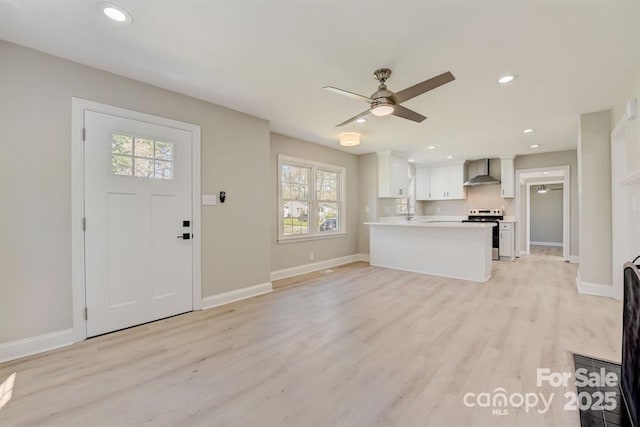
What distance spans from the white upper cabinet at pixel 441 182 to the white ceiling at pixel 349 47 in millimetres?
3808

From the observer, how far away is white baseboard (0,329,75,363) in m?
2.19

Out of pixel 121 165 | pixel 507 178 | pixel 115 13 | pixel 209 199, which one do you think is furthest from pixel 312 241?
pixel 507 178

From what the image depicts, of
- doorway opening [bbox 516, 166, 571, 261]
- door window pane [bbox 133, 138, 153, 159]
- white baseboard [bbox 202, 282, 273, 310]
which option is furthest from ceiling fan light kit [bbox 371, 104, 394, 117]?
doorway opening [bbox 516, 166, 571, 261]

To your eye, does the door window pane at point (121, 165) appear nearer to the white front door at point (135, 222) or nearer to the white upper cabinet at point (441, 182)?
the white front door at point (135, 222)

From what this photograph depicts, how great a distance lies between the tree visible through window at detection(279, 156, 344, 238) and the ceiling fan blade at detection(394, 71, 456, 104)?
111 inches

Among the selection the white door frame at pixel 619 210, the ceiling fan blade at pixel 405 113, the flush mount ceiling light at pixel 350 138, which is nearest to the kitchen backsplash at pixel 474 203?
the white door frame at pixel 619 210

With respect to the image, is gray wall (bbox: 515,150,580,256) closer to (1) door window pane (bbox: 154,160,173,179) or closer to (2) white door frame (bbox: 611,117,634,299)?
(2) white door frame (bbox: 611,117,634,299)

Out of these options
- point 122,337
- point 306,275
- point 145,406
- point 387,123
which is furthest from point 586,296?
point 122,337

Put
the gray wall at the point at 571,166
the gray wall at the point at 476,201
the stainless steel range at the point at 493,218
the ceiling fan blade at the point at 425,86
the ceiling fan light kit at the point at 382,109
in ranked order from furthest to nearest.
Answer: the gray wall at the point at 476,201 < the stainless steel range at the point at 493,218 < the gray wall at the point at 571,166 < the ceiling fan light kit at the point at 382,109 < the ceiling fan blade at the point at 425,86

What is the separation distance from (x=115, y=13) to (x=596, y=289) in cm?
617

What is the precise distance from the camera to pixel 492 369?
6.64 feet

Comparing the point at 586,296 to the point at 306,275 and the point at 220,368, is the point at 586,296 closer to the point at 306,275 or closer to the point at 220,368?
the point at 306,275

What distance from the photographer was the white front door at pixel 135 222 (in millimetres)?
2615

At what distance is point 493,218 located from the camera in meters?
6.93
